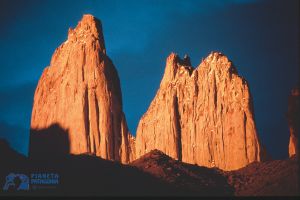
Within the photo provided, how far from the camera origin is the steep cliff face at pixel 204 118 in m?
65.1

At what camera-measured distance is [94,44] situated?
7006cm

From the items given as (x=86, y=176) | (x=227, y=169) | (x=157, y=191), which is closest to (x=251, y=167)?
(x=227, y=169)

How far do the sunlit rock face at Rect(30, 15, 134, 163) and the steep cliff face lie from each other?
290 inches

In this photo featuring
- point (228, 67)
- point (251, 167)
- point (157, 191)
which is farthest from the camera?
point (228, 67)

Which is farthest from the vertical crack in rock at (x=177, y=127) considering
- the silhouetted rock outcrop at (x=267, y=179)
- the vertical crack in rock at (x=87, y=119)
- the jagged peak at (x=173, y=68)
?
the silhouetted rock outcrop at (x=267, y=179)

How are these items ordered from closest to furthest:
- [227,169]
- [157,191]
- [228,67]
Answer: [157,191] < [227,169] < [228,67]

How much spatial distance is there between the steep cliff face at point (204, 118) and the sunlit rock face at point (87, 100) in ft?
24.2

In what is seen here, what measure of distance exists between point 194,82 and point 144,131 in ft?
33.7

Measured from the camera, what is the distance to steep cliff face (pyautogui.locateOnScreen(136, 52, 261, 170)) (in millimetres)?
65125

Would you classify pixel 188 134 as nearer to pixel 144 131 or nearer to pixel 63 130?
pixel 144 131

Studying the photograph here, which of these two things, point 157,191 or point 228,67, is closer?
point 157,191
